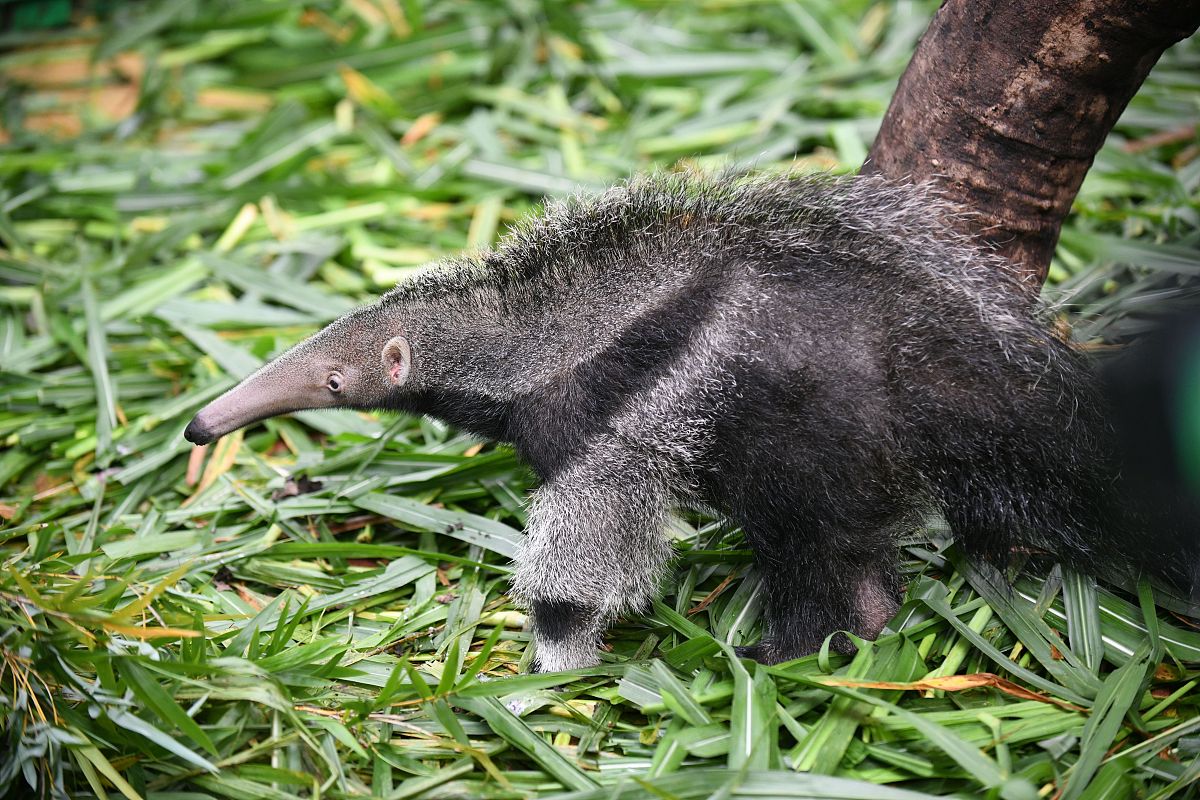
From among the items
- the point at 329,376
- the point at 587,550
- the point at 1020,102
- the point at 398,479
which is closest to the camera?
the point at 587,550

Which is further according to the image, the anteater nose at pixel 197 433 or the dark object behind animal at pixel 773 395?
the anteater nose at pixel 197 433

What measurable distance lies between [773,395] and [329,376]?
1.80m

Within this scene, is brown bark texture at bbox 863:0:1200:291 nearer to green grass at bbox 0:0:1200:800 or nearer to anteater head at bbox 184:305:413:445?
green grass at bbox 0:0:1200:800

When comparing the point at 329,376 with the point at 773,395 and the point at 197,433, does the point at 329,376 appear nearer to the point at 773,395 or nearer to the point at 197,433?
the point at 197,433

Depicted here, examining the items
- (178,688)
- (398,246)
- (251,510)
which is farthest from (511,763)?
(398,246)

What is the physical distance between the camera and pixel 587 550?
3594 mm

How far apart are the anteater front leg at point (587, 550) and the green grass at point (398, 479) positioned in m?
0.21

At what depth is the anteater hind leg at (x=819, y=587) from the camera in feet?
11.7

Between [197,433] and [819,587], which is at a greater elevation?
[819,587]

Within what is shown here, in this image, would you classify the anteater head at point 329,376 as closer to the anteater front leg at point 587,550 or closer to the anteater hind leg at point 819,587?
the anteater front leg at point 587,550

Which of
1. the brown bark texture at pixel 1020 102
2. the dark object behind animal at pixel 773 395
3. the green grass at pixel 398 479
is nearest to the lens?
the green grass at pixel 398 479

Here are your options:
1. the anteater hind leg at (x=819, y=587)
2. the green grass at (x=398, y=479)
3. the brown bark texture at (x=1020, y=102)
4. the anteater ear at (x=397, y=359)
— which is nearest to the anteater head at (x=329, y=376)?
the anteater ear at (x=397, y=359)

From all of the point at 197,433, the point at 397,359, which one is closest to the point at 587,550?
the point at 397,359

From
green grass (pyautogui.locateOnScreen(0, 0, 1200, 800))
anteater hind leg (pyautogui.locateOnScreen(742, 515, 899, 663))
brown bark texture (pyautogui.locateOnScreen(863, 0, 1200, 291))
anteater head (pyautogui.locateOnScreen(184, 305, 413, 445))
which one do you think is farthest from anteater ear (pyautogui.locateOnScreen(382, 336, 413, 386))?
brown bark texture (pyautogui.locateOnScreen(863, 0, 1200, 291))
